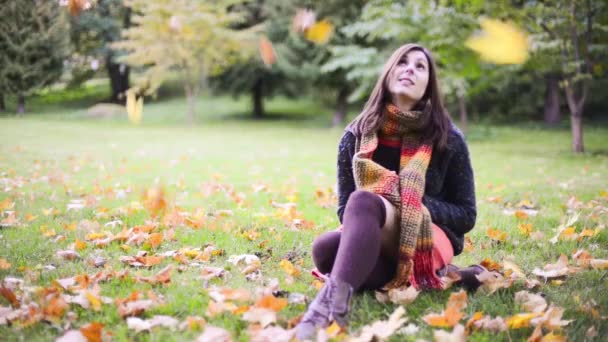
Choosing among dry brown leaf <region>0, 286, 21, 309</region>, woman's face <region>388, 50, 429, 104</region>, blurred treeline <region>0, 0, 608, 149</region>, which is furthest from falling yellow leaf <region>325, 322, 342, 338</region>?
blurred treeline <region>0, 0, 608, 149</region>

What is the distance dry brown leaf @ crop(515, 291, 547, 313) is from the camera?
2.37 metres

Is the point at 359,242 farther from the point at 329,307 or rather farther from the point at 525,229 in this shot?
the point at 525,229

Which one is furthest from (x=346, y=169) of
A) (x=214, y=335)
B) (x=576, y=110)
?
(x=576, y=110)

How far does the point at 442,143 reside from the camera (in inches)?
105

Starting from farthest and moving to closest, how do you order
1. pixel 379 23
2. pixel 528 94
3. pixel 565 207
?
pixel 528 94 < pixel 379 23 < pixel 565 207

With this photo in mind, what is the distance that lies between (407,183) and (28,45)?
303 inches

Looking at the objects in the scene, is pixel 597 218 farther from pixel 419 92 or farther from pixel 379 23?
pixel 379 23

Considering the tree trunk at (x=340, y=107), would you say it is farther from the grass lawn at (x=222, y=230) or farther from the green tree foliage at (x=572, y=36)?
the grass lawn at (x=222, y=230)

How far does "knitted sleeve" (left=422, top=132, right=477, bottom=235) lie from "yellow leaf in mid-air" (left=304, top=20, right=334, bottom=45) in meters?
18.0

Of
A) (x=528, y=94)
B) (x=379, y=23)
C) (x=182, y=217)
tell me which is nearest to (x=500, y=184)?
(x=182, y=217)

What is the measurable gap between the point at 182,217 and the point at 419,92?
2.46 meters

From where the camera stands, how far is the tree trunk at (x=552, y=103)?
22188 mm

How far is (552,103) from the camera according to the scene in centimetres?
2269

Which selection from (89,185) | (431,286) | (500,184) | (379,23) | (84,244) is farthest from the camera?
(379,23)
